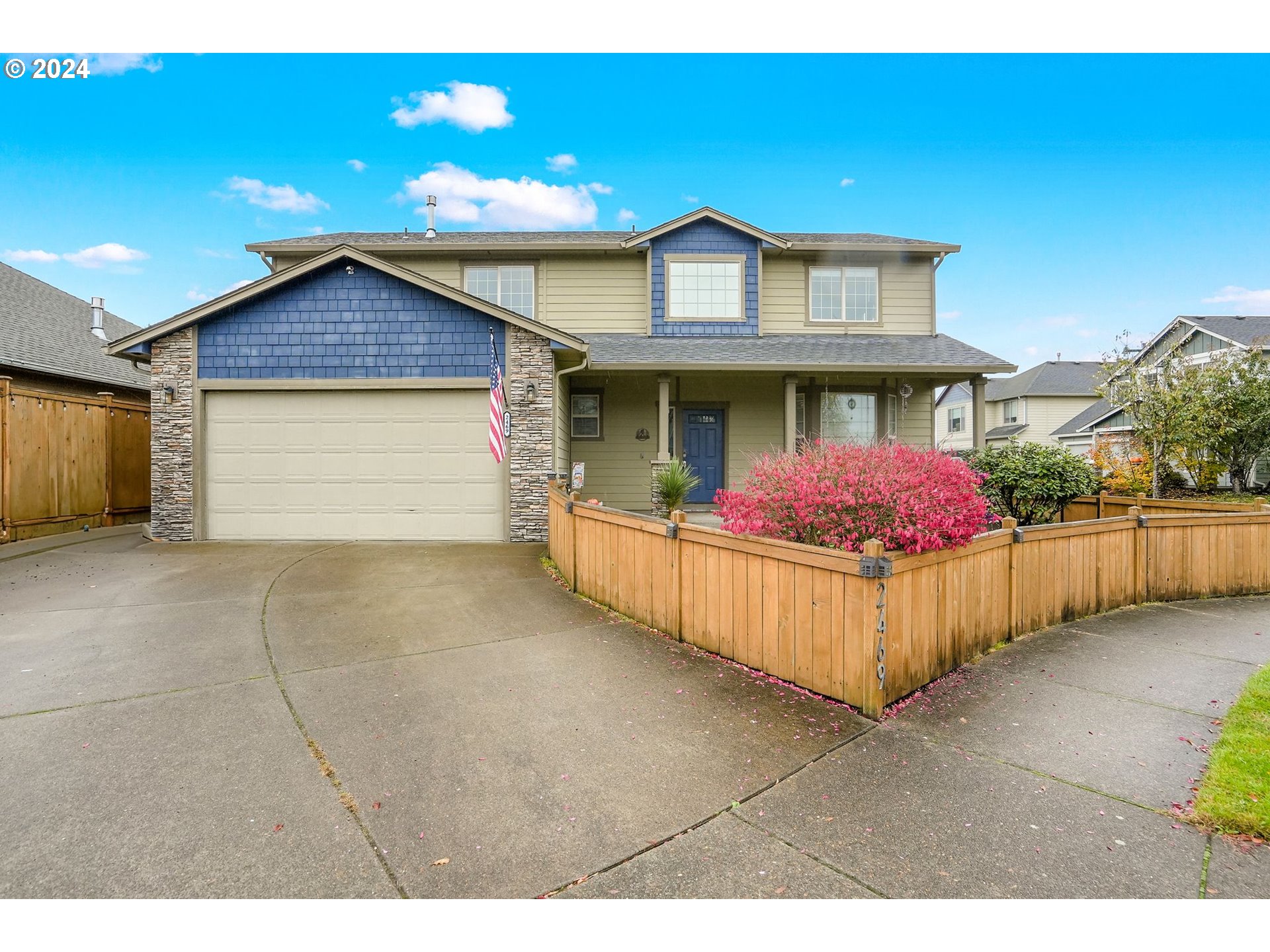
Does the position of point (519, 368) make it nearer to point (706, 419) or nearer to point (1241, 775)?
point (706, 419)

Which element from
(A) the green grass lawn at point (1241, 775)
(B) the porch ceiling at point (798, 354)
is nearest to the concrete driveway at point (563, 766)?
(A) the green grass lawn at point (1241, 775)

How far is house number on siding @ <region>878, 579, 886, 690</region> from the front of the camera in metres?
3.44

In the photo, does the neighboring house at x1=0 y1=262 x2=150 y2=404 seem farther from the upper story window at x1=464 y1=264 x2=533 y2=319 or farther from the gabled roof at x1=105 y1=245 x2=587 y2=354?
the upper story window at x1=464 y1=264 x2=533 y2=319

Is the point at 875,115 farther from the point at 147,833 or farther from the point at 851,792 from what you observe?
the point at 147,833

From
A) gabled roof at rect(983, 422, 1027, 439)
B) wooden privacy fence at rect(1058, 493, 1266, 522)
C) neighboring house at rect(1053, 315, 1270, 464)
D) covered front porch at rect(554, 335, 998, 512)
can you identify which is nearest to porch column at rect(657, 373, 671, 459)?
covered front porch at rect(554, 335, 998, 512)

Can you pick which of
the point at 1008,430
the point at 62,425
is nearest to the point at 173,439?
the point at 62,425

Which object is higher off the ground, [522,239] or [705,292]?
[522,239]

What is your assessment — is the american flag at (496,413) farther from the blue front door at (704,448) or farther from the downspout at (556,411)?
the blue front door at (704,448)

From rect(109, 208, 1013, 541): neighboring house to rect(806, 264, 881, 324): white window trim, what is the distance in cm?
4

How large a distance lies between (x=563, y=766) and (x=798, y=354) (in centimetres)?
1054

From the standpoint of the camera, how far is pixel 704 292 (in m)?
13.1
